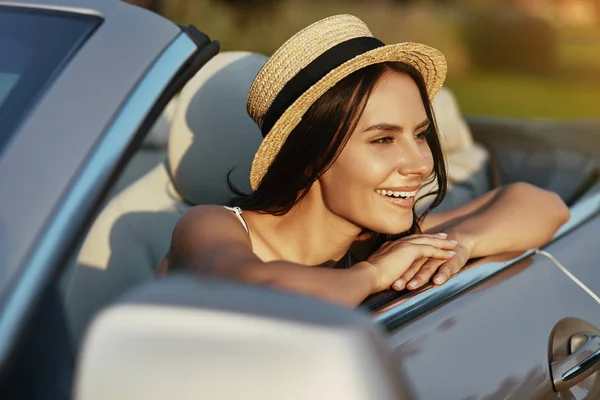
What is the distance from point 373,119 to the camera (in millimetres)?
2418

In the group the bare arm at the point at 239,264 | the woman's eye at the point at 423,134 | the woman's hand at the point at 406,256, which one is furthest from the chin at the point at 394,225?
the bare arm at the point at 239,264

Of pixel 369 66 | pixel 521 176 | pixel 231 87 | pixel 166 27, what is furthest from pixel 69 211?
pixel 521 176

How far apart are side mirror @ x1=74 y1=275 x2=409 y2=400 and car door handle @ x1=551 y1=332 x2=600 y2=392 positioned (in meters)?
0.85

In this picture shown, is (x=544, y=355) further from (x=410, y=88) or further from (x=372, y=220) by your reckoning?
(x=410, y=88)

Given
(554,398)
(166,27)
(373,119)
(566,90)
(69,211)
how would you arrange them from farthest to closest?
(566,90) → (373,119) → (554,398) → (166,27) → (69,211)

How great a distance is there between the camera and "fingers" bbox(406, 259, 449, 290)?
6.80 feet

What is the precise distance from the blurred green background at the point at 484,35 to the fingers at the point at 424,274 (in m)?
13.9

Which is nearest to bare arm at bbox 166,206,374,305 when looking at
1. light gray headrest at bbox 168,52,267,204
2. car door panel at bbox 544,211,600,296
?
light gray headrest at bbox 168,52,267,204

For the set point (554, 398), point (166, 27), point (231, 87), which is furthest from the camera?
point (231, 87)

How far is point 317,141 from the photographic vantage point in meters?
2.46

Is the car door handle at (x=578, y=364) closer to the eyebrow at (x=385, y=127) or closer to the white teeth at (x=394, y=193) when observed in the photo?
the white teeth at (x=394, y=193)

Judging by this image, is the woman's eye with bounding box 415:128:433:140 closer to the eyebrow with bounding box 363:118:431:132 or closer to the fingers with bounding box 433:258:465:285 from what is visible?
the eyebrow with bounding box 363:118:431:132

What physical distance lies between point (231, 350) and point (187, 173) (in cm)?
160

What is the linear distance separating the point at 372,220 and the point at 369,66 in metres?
0.34
